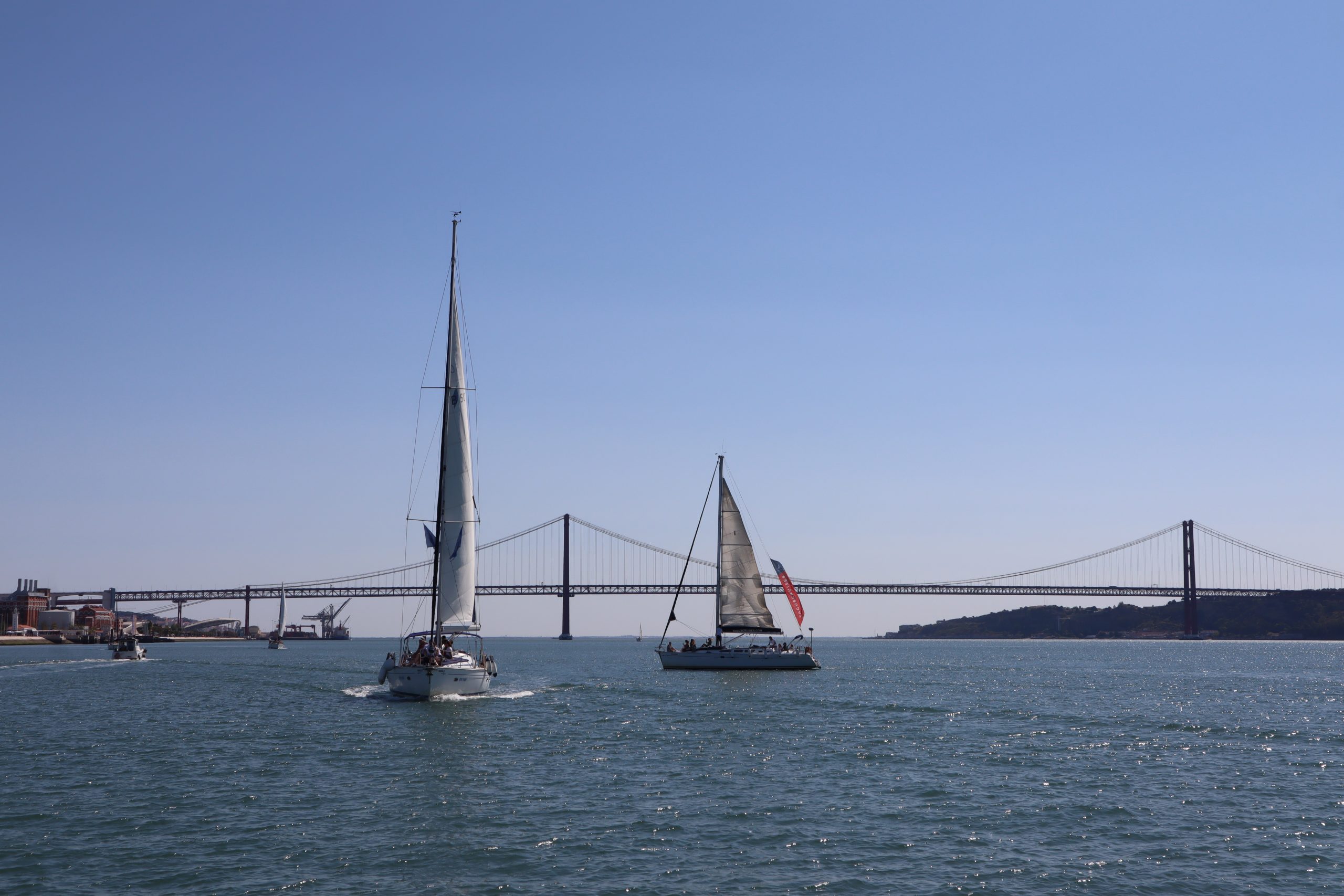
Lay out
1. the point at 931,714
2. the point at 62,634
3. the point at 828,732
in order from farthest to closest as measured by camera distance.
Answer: the point at 62,634
the point at 931,714
the point at 828,732

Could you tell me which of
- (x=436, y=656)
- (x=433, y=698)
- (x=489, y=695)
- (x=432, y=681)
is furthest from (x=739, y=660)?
(x=432, y=681)

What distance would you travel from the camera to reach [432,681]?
36.4 m

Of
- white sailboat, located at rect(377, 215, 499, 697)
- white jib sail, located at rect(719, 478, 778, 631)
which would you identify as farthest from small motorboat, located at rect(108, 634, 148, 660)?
white sailboat, located at rect(377, 215, 499, 697)

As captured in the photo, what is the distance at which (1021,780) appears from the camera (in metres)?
22.6

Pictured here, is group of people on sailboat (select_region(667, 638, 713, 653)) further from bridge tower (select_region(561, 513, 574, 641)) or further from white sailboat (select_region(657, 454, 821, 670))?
bridge tower (select_region(561, 513, 574, 641))

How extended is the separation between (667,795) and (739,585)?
121ft

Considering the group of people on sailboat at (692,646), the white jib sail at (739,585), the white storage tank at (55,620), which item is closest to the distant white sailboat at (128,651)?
the group of people on sailboat at (692,646)

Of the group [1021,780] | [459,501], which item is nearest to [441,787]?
[1021,780]

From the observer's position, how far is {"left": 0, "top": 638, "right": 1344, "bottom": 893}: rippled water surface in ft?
48.9

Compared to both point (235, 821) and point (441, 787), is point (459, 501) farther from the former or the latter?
point (235, 821)

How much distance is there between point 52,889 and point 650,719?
22.3 metres

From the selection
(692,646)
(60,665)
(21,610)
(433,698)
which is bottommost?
(60,665)

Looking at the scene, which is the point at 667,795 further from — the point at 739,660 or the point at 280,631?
the point at 280,631

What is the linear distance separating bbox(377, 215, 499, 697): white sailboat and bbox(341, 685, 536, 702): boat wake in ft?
0.72
